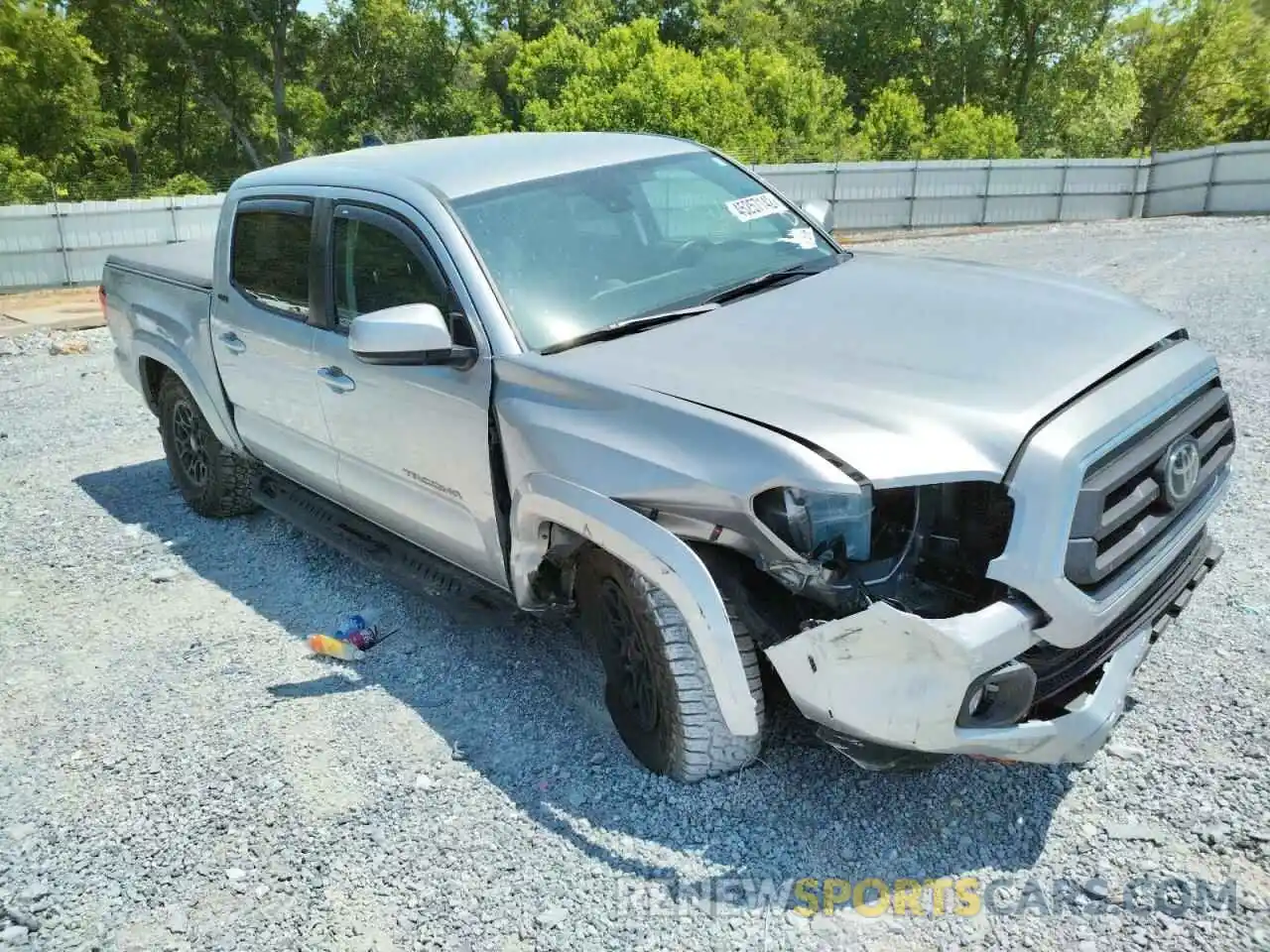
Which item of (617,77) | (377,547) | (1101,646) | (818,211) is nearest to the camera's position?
(1101,646)

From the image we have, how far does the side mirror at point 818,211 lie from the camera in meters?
4.39

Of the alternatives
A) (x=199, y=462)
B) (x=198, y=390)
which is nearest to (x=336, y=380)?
(x=198, y=390)

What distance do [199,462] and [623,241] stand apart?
314 cm

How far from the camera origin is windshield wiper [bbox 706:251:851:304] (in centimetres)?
353

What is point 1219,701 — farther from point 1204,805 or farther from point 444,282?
point 444,282

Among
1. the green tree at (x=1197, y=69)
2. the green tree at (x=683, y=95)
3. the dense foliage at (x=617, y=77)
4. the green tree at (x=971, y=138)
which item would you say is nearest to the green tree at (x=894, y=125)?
the dense foliage at (x=617, y=77)

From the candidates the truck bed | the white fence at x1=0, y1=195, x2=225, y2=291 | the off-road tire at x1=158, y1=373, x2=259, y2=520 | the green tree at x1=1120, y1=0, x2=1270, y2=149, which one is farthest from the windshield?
the green tree at x1=1120, y1=0, x2=1270, y2=149

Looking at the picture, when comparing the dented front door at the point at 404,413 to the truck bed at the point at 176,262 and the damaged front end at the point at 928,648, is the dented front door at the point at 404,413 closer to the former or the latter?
the damaged front end at the point at 928,648

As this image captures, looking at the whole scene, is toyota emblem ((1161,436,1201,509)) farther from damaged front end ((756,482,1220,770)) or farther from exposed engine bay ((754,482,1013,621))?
exposed engine bay ((754,482,1013,621))

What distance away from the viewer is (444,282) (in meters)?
3.39

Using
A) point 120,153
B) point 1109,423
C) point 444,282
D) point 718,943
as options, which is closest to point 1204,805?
point 1109,423

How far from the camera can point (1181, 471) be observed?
2.81m

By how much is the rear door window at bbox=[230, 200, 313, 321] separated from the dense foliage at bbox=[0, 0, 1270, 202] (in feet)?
77.2

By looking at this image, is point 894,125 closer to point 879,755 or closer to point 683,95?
point 683,95
